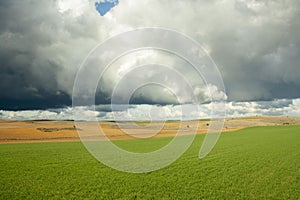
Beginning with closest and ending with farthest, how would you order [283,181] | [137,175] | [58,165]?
[283,181] < [137,175] < [58,165]

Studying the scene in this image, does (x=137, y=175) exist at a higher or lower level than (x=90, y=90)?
lower

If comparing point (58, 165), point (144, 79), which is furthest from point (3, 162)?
point (144, 79)

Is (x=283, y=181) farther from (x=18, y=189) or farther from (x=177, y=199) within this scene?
(x=18, y=189)

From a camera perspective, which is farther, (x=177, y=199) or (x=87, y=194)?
(x=87, y=194)

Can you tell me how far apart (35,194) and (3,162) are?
1731cm

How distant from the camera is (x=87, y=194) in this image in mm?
18609

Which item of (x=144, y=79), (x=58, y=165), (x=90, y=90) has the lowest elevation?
(x=58, y=165)

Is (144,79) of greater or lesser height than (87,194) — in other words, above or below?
above

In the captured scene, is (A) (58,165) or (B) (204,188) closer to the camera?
(B) (204,188)

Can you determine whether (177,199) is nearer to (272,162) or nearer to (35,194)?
(35,194)

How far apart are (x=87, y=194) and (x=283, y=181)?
16768 mm

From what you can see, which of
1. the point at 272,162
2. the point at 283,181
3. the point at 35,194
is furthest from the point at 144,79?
the point at 272,162

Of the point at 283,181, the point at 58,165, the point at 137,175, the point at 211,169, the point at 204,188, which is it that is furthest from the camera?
the point at 58,165

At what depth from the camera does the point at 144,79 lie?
2642 centimetres
